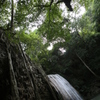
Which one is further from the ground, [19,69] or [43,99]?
[19,69]

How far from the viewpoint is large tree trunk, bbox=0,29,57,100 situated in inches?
142

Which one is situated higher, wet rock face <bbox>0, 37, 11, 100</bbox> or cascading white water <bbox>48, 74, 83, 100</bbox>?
wet rock face <bbox>0, 37, 11, 100</bbox>

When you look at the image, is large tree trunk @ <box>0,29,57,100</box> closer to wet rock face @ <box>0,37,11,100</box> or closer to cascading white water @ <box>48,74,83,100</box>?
wet rock face @ <box>0,37,11,100</box>

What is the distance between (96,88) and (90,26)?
752cm

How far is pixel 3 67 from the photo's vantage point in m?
4.00

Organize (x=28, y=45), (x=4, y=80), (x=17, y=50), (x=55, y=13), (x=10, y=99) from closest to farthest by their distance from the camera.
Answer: (x=10, y=99) → (x=4, y=80) → (x=17, y=50) → (x=55, y=13) → (x=28, y=45)

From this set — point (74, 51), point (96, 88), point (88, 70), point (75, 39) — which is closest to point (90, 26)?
point (75, 39)

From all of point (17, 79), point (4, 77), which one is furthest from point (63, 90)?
point (4, 77)

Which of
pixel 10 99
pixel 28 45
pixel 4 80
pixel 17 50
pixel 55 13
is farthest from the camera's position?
pixel 28 45

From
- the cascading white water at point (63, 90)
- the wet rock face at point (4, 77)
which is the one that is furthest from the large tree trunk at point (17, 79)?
the cascading white water at point (63, 90)

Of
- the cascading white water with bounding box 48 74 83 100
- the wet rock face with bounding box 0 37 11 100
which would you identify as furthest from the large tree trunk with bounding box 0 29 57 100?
the cascading white water with bounding box 48 74 83 100

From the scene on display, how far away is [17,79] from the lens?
169 inches

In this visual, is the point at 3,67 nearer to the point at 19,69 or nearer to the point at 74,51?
the point at 19,69

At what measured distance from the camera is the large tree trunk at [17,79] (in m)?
3.60
